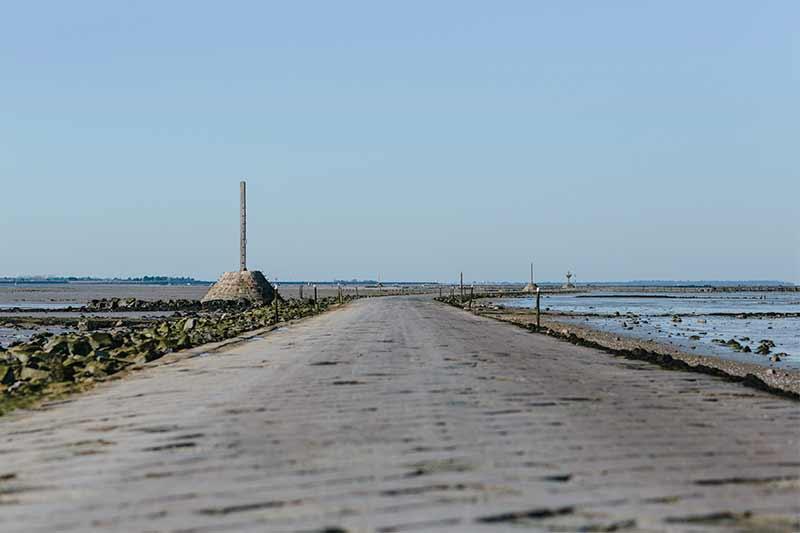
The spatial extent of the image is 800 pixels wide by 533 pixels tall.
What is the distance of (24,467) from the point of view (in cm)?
750

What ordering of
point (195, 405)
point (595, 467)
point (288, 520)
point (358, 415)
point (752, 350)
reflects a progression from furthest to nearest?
point (752, 350) < point (195, 405) < point (358, 415) < point (595, 467) < point (288, 520)

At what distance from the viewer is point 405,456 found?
740cm

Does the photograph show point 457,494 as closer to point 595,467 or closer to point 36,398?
point 595,467

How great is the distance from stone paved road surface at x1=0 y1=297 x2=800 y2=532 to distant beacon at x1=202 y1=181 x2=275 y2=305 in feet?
191

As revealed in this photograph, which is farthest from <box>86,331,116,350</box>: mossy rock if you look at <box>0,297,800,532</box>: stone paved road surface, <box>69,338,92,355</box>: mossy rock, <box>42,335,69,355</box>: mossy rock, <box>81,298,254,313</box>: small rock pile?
<box>81,298,254,313</box>: small rock pile

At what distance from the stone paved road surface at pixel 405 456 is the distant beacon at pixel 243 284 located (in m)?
58.2

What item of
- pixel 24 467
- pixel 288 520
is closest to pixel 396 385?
pixel 24 467

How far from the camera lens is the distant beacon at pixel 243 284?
7144 cm

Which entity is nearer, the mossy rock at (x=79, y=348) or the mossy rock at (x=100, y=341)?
the mossy rock at (x=79, y=348)

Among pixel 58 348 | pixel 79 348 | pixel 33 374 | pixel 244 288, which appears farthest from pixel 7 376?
pixel 244 288

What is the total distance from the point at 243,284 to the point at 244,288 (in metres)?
0.56

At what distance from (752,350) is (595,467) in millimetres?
24916

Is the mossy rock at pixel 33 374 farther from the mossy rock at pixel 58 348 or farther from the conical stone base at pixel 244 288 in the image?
the conical stone base at pixel 244 288

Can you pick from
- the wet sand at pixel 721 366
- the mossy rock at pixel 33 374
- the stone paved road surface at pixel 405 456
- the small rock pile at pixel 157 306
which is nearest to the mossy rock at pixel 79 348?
the mossy rock at pixel 33 374
